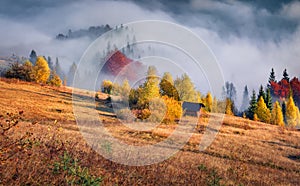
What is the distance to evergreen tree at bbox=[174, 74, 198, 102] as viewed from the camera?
57394 mm

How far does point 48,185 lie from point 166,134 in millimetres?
22442

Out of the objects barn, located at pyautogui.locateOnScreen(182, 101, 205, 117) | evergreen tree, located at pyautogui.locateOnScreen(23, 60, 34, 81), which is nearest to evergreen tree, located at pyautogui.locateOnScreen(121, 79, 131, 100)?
barn, located at pyautogui.locateOnScreen(182, 101, 205, 117)

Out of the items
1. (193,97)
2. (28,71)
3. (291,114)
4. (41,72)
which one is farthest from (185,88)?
(291,114)

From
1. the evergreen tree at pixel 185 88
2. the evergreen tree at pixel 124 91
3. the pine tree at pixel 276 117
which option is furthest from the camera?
the pine tree at pixel 276 117

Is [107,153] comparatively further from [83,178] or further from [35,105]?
[35,105]

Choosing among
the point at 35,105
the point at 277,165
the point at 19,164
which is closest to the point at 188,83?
the point at 35,105

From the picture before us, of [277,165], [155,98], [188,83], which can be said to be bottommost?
[277,165]

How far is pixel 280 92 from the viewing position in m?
130

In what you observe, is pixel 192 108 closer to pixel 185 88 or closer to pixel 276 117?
pixel 185 88

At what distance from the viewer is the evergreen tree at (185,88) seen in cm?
5739

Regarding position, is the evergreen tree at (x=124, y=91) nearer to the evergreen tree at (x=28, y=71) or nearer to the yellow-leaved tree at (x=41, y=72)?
the evergreen tree at (x=28, y=71)

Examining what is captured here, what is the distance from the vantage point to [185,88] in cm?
5972

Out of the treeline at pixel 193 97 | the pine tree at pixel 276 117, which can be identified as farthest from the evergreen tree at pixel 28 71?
the pine tree at pixel 276 117

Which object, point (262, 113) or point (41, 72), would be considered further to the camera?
point (262, 113)
